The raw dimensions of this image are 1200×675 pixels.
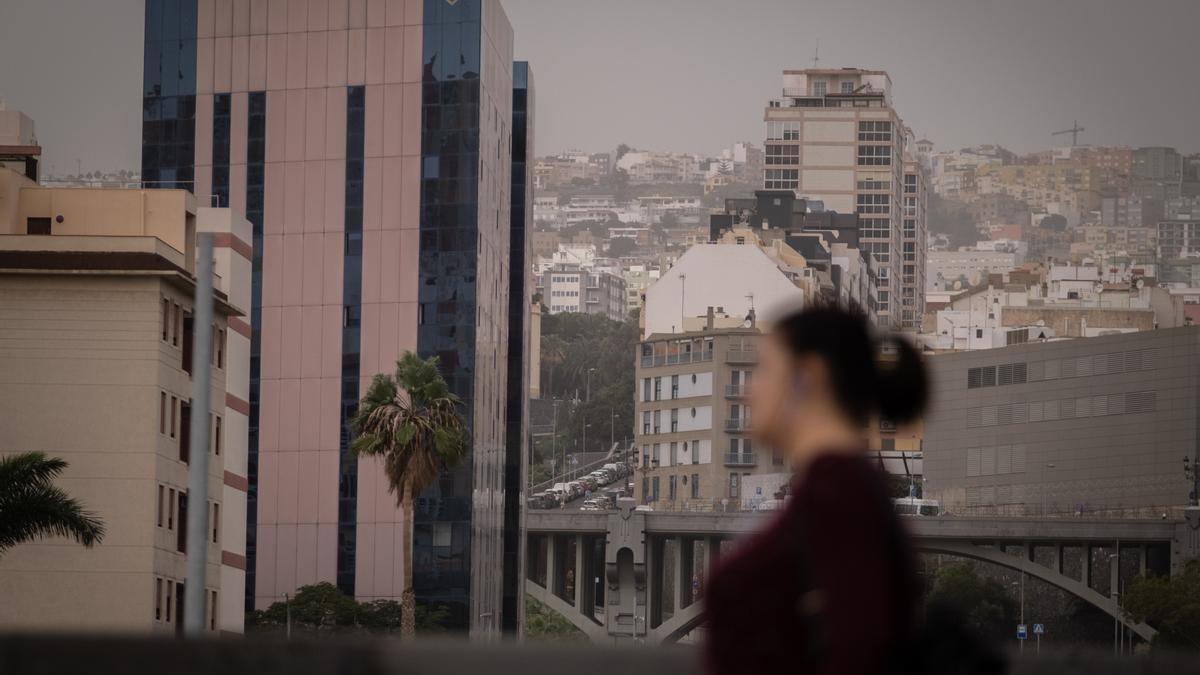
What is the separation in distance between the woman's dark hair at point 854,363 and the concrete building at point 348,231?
295 ft

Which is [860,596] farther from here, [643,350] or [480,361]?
[643,350]

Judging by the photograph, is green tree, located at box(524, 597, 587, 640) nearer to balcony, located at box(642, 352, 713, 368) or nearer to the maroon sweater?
balcony, located at box(642, 352, 713, 368)

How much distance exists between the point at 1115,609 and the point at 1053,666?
120567 millimetres

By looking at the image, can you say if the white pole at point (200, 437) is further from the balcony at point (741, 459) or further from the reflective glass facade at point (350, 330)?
the balcony at point (741, 459)

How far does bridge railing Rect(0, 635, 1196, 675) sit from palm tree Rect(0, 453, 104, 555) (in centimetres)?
4250

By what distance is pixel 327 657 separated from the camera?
16.3 ft

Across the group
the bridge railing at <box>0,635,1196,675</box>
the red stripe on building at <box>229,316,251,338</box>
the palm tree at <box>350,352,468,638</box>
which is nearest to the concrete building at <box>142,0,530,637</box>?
the palm tree at <box>350,352,468,638</box>

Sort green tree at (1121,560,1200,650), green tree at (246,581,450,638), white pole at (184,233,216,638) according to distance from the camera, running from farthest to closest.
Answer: green tree at (1121,560,1200,650)
green tree at (246,581,450,638)
white pole at (184,233,216,638)

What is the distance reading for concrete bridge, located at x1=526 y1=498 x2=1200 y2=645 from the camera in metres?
126

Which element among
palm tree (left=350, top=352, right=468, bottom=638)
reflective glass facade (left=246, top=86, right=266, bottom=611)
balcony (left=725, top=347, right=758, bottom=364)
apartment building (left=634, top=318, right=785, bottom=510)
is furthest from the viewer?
apartment building (left=634, top=318, right=785, bottom=510)

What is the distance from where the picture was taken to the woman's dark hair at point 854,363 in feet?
14.0

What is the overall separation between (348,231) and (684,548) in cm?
4532

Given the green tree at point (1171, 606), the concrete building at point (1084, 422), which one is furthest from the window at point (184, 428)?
the concrete building at point (1084, 422)

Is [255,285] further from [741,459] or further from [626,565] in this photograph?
[741,459]
